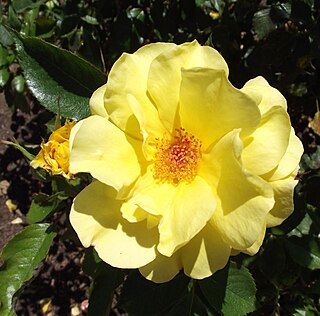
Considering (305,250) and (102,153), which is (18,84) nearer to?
(102,153)

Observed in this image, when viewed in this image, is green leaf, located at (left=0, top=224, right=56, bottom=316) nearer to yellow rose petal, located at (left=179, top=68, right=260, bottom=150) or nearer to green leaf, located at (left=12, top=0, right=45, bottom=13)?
yellow rose petal, located at (left=179, top=68, right=260, bottom=150)

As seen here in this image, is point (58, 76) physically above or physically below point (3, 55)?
above

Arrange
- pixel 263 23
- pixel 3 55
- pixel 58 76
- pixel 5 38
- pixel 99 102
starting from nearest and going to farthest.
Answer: pixel 99 102
pixel 58 76
pixel 263 23
pixel 5 38
pixel 3 55

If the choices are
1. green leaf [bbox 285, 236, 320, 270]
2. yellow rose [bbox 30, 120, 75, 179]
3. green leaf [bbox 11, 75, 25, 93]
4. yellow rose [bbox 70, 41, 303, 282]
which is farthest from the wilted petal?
green leaf [bbox 11, 75, 25, 93]

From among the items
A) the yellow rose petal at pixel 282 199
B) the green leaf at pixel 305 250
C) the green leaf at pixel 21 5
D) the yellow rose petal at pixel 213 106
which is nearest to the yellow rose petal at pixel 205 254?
the yellow rose petal at pixel 282 199

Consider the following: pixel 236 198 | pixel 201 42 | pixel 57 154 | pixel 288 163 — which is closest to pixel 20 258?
pixel 57 154

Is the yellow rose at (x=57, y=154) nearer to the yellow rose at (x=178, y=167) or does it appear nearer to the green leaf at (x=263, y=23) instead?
the yellow rose at (x=178, y=167)
